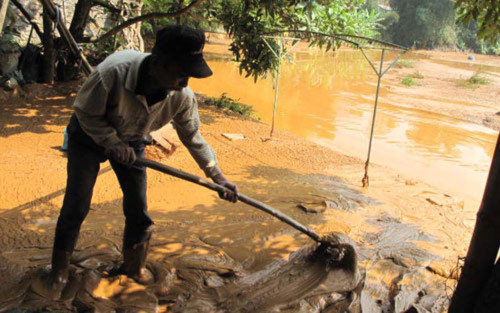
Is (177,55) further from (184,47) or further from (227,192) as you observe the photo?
(227,192)

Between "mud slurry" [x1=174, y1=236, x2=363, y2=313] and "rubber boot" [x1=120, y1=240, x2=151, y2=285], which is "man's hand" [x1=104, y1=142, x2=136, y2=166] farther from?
"mud slurry" [x1=174, y1=236, x2=363, y2=313]

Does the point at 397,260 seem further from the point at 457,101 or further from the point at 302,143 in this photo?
the point at 457,101

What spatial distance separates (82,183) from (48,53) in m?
6.09

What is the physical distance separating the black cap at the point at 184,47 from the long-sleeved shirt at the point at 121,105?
215mm

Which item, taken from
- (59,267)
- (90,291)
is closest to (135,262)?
(90,291)

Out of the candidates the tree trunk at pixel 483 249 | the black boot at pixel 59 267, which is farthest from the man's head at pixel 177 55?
the tree trunk at pixel 483 249

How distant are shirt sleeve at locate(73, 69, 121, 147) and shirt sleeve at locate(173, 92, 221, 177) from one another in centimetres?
38

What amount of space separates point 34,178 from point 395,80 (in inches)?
656

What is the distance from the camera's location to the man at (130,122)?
188 cm

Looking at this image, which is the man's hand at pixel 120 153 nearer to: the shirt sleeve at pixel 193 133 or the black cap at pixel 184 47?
the shirt sleeve at pixel 193 133

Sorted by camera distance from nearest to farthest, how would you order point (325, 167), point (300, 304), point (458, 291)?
point (458, 291) → point (300, 304) → point (325, 167)

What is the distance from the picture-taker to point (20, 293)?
239cm

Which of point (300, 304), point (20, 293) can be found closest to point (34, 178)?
point (20, 293)

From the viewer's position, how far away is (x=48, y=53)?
7340 mm
